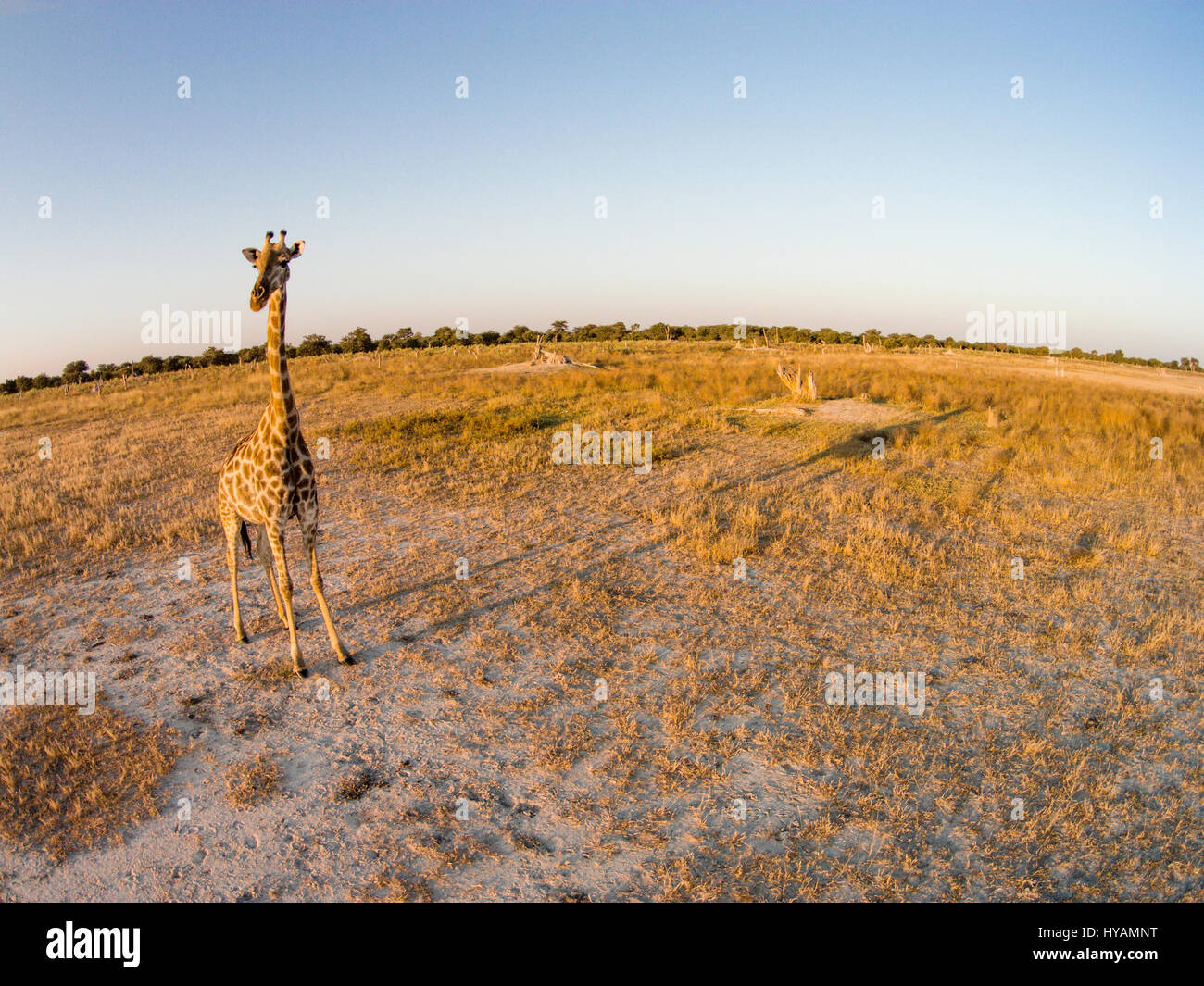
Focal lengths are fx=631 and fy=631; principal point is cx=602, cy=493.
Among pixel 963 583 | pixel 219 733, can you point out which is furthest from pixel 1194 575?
pixel 219 733

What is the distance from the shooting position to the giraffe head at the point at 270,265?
4.96 meters

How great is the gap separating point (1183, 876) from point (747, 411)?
14.4 meters

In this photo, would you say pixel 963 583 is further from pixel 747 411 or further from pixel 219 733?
pixel 747 411

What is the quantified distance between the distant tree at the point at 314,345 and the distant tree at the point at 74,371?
19573mm

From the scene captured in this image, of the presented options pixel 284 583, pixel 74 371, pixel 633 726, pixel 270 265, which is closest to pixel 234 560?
pixel 284 583

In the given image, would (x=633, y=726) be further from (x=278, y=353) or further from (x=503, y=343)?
(x=503, y=343)

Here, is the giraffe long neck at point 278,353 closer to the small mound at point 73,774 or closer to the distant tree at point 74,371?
the small mound at point 73,774

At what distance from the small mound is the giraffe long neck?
2885 mm

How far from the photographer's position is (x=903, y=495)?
11117 millimetres

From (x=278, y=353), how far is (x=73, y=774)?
362cm

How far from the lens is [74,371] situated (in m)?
41.0

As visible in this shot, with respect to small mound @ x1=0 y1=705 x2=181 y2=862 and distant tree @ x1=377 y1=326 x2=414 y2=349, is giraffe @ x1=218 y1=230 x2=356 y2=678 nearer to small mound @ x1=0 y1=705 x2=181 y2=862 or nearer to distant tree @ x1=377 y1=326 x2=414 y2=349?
small mound @ x1=0 y1=705 x2=181 y2=862

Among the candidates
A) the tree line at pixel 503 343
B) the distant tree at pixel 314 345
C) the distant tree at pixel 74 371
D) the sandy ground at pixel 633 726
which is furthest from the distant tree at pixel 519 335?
the sandy ground at pixel 633 726

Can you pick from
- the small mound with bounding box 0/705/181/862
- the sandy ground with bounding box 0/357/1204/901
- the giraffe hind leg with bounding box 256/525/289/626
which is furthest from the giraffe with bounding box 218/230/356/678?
the small mound with bounding box 0/705/181/862
